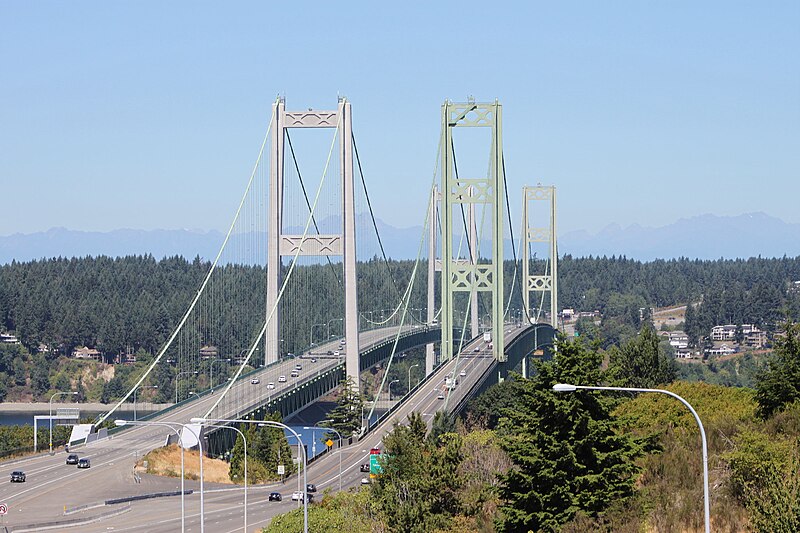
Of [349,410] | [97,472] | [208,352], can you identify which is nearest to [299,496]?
[97,472]

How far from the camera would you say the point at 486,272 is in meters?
117

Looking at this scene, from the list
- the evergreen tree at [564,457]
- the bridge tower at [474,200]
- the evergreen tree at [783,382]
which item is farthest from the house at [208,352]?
the evergreen tree at [564,457]

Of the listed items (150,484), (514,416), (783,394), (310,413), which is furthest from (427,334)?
(514,416)

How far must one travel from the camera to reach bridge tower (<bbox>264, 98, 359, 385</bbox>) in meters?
95.7

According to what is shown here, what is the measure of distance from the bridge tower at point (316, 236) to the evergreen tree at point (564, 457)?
183ft

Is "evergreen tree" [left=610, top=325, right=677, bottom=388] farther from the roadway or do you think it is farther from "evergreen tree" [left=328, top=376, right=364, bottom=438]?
"evergreen tree" [left=328, top=376, right=364, bottom=438]

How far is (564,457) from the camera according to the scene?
38.2m

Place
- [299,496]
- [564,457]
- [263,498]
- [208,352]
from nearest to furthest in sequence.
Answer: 1. [564,457]
2. [299,496]
3. [263,498]
4. [208,352]

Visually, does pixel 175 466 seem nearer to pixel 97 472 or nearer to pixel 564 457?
pixel 97 472

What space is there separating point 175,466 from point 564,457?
4355 centimetres

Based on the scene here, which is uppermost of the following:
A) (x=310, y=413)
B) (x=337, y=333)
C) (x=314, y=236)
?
(x=314, y=236)

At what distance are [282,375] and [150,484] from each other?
28.5 m

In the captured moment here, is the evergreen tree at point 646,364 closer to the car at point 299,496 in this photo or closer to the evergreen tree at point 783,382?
the car at point 299,496

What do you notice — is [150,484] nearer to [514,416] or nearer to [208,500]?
[208,500]
